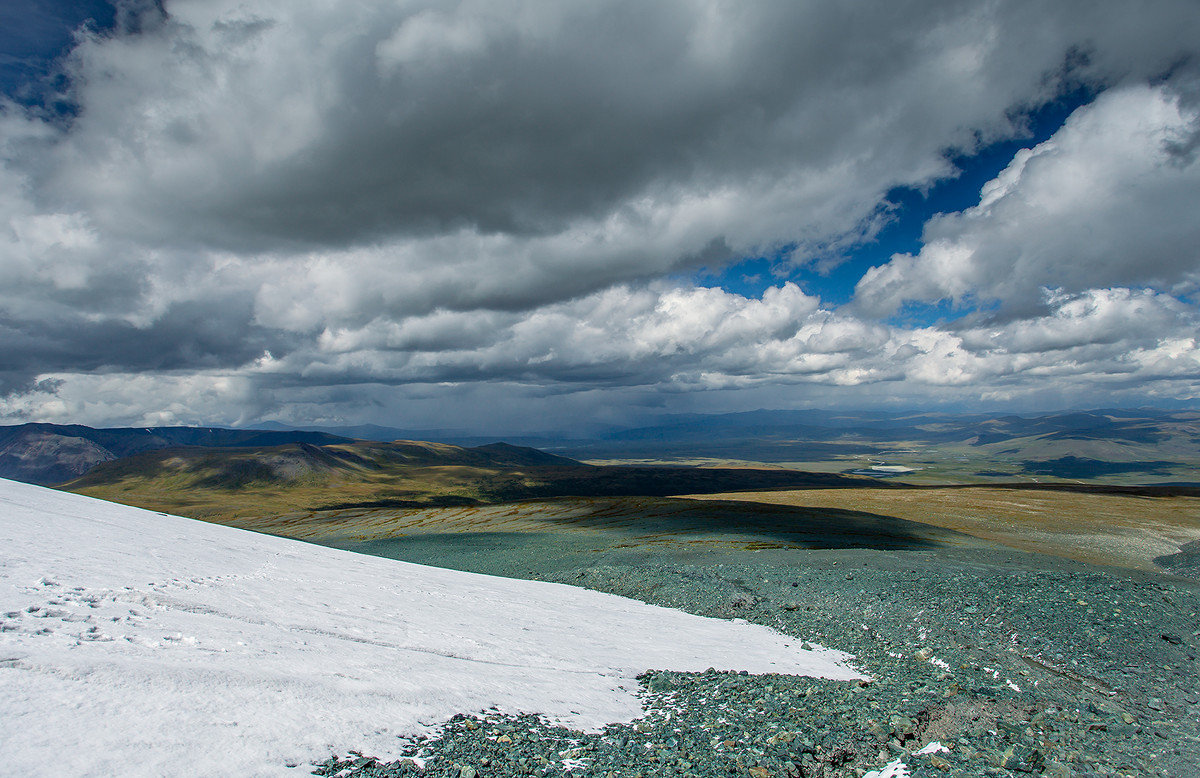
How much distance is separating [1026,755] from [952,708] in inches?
92.7

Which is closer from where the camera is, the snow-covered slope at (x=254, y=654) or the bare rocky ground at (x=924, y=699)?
the snow-covered slope at (x=254, y=654)

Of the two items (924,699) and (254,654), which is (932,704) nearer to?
(924,699)

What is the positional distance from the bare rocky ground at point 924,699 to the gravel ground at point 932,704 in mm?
56

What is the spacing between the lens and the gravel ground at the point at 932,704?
11.0m

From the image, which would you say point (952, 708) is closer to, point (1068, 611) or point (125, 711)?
point (1068, 611)

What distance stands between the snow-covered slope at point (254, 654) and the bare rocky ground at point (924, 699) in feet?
4.35

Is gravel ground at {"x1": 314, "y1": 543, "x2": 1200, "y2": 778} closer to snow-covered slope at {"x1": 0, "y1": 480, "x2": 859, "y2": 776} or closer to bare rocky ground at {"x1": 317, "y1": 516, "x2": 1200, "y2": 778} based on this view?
bare rocky ground at {"x1": 317, "y1": 516, "x2": 1200, "y2": 778}

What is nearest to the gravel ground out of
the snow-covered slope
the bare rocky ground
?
the bare rocky ground

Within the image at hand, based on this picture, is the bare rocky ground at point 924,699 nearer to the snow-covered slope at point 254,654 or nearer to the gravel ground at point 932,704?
the gravel ground at point 932,704

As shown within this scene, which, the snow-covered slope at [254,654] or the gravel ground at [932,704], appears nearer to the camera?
the snow-covered slope at [254,654]

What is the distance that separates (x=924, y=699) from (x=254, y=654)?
17.6 metres

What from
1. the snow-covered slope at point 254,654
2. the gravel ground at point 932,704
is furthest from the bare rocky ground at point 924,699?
the snow-covered slope at point 254,654

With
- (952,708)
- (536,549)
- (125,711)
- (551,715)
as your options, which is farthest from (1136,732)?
(536,549)

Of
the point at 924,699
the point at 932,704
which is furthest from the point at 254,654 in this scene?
the point at 924,699
